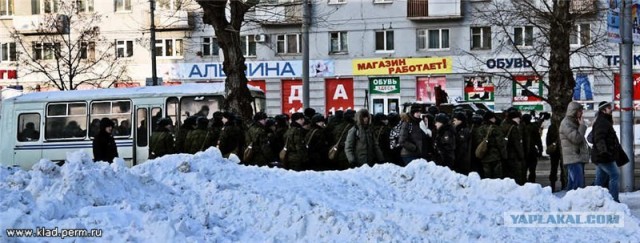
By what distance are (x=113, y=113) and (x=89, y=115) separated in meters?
0.69

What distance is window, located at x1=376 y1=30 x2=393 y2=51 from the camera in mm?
47500

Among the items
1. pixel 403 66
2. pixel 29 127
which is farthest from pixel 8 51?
pixel 29 127

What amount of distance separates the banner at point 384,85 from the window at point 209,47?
311 inches

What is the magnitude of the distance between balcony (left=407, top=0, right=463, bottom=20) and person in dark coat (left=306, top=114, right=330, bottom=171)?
98.6 ft

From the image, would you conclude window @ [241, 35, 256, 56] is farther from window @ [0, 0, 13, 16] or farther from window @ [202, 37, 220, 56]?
window @ [0, 0, 13, 16]

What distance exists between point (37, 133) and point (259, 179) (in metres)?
17.1

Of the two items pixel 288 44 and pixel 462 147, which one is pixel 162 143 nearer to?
pixel 462 147

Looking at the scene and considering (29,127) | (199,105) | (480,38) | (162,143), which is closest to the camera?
(162,143)

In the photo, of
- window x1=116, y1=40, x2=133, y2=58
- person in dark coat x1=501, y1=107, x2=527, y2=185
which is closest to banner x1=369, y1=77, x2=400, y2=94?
window x1=116, y1=40, x2=133, y2=58

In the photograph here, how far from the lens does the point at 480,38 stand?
46219 millimetres

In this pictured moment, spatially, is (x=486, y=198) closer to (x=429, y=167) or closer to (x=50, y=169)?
(x=429, y=167)

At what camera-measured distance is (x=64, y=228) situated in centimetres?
830

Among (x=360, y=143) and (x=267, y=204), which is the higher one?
(x=360, y=143)

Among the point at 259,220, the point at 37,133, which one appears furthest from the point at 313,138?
the point at 37,133
